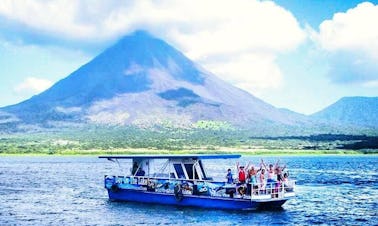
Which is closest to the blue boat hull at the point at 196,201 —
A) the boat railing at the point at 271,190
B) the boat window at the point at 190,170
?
the boat railing at the point at 271,190

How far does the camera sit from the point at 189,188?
42.1 metres

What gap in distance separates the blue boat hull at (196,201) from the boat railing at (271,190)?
46 centimetres

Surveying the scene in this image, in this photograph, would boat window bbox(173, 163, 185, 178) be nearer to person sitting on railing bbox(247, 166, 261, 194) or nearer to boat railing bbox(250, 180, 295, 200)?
person sitting on railing bbox(247, 166, 261, 194)

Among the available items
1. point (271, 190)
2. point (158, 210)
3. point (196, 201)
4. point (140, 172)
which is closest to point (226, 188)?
point (196, 201)

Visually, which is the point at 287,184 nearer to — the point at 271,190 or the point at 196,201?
the point at 271,190

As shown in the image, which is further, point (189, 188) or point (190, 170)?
point (190, 170)

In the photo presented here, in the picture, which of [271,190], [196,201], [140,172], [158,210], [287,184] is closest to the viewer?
[271,190]

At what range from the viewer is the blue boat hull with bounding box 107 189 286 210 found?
39.7 metres

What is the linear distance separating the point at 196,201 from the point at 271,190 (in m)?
5.60

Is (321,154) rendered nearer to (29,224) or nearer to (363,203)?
(363,203)

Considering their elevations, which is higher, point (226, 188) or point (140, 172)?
point (140, 172)

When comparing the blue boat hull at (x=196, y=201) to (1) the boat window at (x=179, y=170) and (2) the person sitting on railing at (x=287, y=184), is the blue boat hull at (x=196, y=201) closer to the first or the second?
(2) the person sitting on railing at (x=287, y=184)

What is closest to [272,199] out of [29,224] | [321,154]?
[29,224]

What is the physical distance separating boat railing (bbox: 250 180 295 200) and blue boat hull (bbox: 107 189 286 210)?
464 mm
